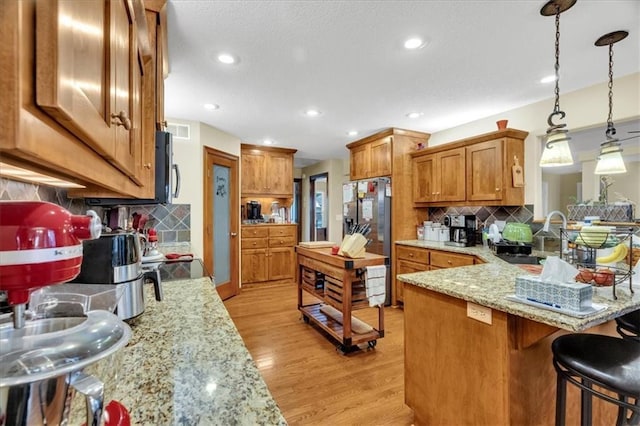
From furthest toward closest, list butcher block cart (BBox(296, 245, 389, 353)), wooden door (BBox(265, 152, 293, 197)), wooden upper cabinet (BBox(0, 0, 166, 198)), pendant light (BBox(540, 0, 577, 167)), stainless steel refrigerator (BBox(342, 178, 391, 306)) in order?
wooden door (BBox(265, 152, 293, 197)) < stainless steel refrigerator (BBox(342, 178, 391, 306)) < butcher block cart (BBox(296, 245, 389, 353)) < pendant light (BBox(540, 0, 577, 167)) < wooden upper cabinet (BBox(0, 0, 166, 198))

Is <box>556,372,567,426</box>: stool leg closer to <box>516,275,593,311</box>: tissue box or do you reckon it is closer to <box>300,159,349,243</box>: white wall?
<box>516,275,593,311</box>: tissue box

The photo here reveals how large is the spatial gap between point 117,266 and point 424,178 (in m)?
3.71

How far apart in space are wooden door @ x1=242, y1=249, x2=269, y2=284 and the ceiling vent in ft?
6.62

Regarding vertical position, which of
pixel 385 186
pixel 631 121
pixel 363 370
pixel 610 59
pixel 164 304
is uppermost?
pixel 610 59

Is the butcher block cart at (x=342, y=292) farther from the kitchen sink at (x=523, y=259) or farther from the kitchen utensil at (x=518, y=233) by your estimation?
the kitchen utensil at (x=518, y=233)

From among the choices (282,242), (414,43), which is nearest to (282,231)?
(282,242)

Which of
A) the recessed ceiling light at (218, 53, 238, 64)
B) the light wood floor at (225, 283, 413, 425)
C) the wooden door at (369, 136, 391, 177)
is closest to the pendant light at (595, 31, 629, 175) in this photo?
the light wood floor at (225, 283, 413, 425)

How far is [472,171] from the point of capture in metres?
3.45

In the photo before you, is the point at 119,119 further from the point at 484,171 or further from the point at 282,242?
the point at 282,242

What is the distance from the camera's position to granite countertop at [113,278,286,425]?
24.2 inches

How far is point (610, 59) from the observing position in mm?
2205

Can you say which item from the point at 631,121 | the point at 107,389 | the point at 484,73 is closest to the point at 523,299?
the point at 107,389

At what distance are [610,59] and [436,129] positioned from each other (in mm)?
2021

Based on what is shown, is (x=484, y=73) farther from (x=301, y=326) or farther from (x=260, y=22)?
(x=301, y=326)
